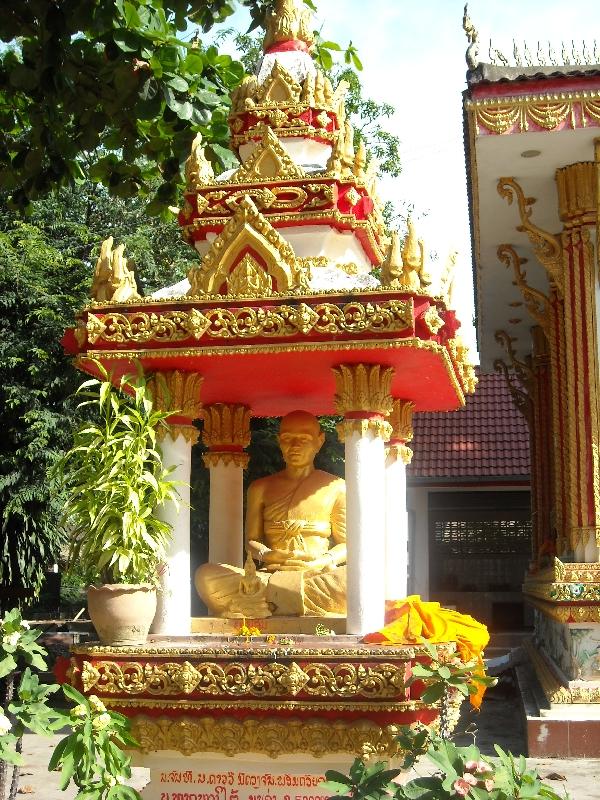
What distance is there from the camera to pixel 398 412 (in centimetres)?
826

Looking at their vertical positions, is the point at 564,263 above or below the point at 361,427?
above

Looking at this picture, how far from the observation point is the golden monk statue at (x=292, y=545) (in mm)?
7125

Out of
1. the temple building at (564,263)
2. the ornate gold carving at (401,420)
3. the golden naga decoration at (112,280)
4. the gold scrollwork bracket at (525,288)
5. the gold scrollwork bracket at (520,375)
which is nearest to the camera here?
the golden naga decoration at (112,280)

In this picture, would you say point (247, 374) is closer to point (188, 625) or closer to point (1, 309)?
point (188, 625)

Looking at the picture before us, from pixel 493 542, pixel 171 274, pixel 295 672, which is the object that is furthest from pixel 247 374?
pixel 493 542

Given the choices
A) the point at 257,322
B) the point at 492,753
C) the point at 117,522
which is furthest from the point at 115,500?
the point at 492,753

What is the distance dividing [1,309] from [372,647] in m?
11.5

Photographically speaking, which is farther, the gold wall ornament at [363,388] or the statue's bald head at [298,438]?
the statue's bald head at [298,438]

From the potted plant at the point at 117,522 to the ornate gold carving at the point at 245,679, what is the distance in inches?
8.5

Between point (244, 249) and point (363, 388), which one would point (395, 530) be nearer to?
point (363, 388)

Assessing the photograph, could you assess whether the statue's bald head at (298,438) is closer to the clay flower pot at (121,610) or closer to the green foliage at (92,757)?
the clay flower pot at (121,610)

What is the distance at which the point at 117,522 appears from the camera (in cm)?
636

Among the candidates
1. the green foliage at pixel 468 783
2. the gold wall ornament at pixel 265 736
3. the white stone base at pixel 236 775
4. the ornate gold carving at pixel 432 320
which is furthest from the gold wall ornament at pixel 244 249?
the green foliage at pixel 468 783

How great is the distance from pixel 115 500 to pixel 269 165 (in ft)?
9.05
